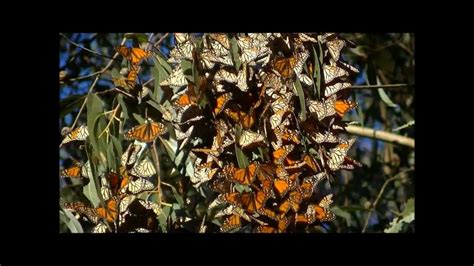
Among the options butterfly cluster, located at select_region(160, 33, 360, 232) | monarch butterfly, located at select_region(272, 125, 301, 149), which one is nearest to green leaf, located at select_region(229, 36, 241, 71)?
butterfly cluster, located at select_region(160, 33, 360, 232)

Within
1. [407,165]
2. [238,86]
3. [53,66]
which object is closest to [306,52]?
[238,86]

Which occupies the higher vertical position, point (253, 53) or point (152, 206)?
point (253, 53)

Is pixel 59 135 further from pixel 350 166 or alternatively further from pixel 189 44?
pixel 350 166

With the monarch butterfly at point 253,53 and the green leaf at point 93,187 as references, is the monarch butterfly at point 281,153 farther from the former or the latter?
the green leaf at point 93,187

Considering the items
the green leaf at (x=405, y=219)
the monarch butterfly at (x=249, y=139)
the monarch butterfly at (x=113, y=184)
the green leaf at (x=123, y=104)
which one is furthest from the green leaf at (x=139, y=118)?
the green leaf at (x=405, y=219)

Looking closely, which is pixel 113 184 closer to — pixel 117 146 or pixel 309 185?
pixel 117 146

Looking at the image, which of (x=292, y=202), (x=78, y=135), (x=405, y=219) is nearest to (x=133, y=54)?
(x=78, y=135)
